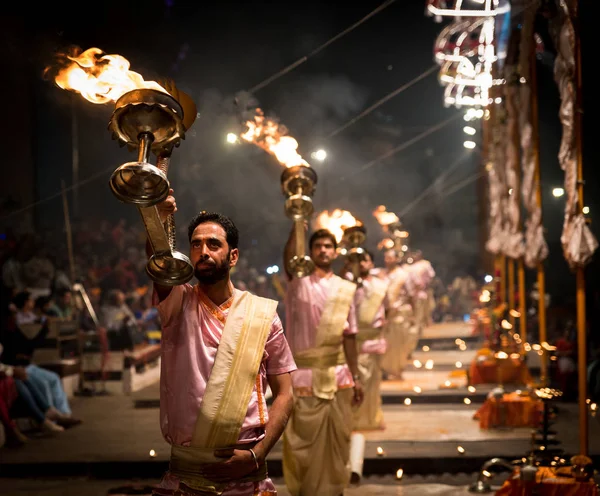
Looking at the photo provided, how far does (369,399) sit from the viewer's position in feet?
34.2

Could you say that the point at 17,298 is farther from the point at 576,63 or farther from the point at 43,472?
the point at 576,63

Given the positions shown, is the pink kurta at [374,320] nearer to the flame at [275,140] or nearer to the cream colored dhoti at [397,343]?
the flame at [275,140]

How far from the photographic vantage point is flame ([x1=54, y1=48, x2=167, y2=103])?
3467 millimetres

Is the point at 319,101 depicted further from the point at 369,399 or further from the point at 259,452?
the point at 259,452

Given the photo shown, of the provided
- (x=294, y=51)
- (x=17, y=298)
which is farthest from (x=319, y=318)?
(x=294, y=51)

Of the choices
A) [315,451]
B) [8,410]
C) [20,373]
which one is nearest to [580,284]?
[315,451]

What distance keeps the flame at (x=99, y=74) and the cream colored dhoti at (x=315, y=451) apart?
12.8ft

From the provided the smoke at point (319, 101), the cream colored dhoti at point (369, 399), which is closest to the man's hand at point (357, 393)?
the cream colored dhoti at point (369, 399)

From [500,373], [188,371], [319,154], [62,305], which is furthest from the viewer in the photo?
[319,154]

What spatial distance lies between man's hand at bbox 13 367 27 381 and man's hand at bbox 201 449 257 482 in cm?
659

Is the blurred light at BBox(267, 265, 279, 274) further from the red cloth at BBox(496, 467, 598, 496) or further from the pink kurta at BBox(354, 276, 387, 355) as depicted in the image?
the red cloth at BBox(496, 467, 598, 496)

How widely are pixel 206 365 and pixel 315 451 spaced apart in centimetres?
332

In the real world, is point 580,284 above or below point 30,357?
above

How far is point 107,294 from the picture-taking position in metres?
16.3
